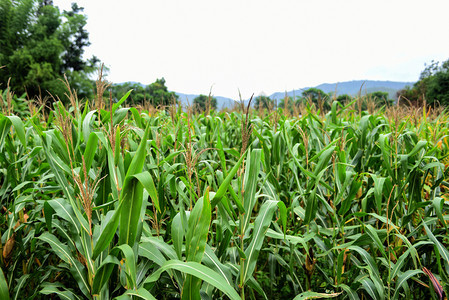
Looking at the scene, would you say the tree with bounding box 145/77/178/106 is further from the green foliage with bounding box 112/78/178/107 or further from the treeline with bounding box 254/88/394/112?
the treeline with bounding box 254/88/394/112

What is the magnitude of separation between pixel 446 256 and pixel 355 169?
868mm

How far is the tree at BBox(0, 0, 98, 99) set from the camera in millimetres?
21719

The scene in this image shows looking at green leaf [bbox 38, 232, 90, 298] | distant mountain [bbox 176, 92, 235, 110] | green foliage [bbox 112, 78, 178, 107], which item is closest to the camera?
green leaf [bbox 38, 232, 90, 298]

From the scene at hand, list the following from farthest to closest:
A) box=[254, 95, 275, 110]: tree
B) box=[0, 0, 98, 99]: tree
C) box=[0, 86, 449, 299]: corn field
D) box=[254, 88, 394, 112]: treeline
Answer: box=[0, 0, 98, 99]: tree < box=[254, 95, 275, 110]: tree < box=[254, 88, 394, 112]: treeline < box=[0, 86, 449, 299]: corn field

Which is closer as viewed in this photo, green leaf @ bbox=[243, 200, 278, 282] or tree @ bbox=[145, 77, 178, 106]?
green leaf @ bbox=[243, 200, 278, 282]

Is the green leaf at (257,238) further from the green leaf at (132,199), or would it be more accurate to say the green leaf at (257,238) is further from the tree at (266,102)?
the tree at (266,102)

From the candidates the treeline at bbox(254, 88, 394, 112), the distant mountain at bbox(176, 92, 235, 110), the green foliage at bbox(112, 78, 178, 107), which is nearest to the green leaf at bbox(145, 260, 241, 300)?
the green foliage at bbox(112, 78, 178, 107)

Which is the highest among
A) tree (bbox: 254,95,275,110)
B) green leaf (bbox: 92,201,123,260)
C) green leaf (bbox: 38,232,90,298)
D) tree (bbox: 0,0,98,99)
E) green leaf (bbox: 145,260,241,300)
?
tree (bbox: 0,0,98,99)

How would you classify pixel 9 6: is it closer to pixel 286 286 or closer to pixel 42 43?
pixel 42 43

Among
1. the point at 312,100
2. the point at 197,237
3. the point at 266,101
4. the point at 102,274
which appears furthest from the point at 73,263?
the point at 312,100

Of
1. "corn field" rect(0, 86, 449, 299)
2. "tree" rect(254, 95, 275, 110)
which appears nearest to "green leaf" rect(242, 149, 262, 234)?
"corn field" rect(0, 86, 449, 299)

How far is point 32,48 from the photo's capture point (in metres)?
23.5

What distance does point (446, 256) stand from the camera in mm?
1382

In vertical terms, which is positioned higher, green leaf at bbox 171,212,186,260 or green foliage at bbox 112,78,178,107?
green foliage at bbox 112,78,178,107
